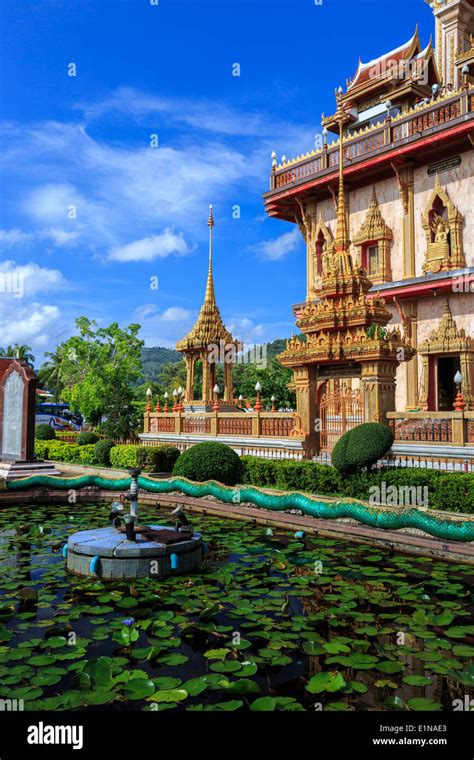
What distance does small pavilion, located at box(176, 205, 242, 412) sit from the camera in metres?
23.8

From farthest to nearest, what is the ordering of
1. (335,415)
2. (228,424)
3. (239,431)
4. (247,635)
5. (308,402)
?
(228,424) → (239,431) → (335,415) → (308,402) → (247,635)

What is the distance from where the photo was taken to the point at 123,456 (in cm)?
1853

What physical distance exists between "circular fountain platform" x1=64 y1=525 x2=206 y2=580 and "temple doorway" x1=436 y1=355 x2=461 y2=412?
14788 mm

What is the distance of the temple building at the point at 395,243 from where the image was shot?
14422 mm

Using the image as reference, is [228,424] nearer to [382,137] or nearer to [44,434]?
[44,434]

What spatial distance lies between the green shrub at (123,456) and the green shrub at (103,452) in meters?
0.30

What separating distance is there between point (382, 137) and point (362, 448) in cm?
1466

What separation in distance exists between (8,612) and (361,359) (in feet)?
32.8

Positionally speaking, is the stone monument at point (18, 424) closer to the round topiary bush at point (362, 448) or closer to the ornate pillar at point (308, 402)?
the ornate pillar at point (308, 402)

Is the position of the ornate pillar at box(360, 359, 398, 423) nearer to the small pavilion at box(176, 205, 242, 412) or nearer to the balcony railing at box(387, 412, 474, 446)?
the balcony railing at box(387, 412, 474, 446)

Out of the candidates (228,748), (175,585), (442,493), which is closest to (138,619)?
(175,585)

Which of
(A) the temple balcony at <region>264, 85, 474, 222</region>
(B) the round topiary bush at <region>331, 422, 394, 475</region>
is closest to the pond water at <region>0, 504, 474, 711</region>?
(B) the round topiary bush at <region>331, 422, 394, 475</region>

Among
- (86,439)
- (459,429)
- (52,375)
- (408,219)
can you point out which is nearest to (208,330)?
(86,439)

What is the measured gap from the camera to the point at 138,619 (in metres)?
5.63
